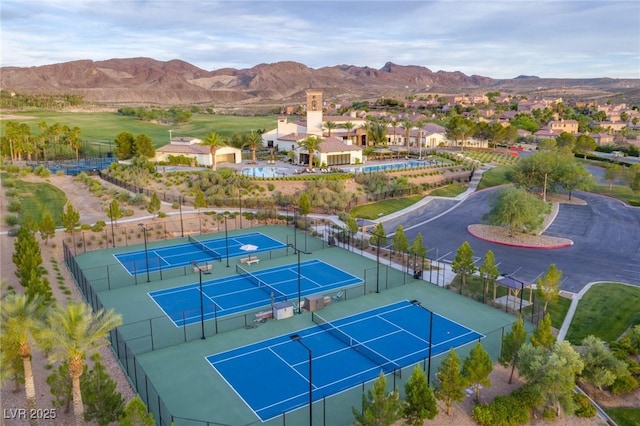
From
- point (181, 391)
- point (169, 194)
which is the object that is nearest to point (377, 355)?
point (181, 391)

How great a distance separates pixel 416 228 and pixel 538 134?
8412cm

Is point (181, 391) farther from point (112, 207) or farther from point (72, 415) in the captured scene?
point (112, 207)

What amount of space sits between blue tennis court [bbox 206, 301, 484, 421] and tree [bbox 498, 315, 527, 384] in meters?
3.45

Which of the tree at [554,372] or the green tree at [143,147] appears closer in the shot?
the tree at [554,372]

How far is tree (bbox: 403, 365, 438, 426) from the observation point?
56.6 ft

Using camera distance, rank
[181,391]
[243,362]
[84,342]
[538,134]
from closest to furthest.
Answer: [84,342] < [181,391] < [243,362] < [538,134]

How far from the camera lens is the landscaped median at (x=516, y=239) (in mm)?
40094

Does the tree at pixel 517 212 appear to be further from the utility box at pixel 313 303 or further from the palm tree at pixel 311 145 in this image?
the palm tree at pixel 311 145

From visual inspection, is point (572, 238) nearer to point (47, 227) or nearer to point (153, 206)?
point (153, 206)

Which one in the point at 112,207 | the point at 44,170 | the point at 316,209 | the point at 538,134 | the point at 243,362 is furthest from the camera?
the point at 538,134

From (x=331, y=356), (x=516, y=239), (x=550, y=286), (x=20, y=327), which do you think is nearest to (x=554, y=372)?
(x=550, y=286)

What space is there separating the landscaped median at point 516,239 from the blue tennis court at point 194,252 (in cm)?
1701

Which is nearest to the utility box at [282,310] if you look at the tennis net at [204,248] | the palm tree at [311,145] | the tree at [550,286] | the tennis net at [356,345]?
the tennis net at [356,345]

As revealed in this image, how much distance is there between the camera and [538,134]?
11694 centimetres
